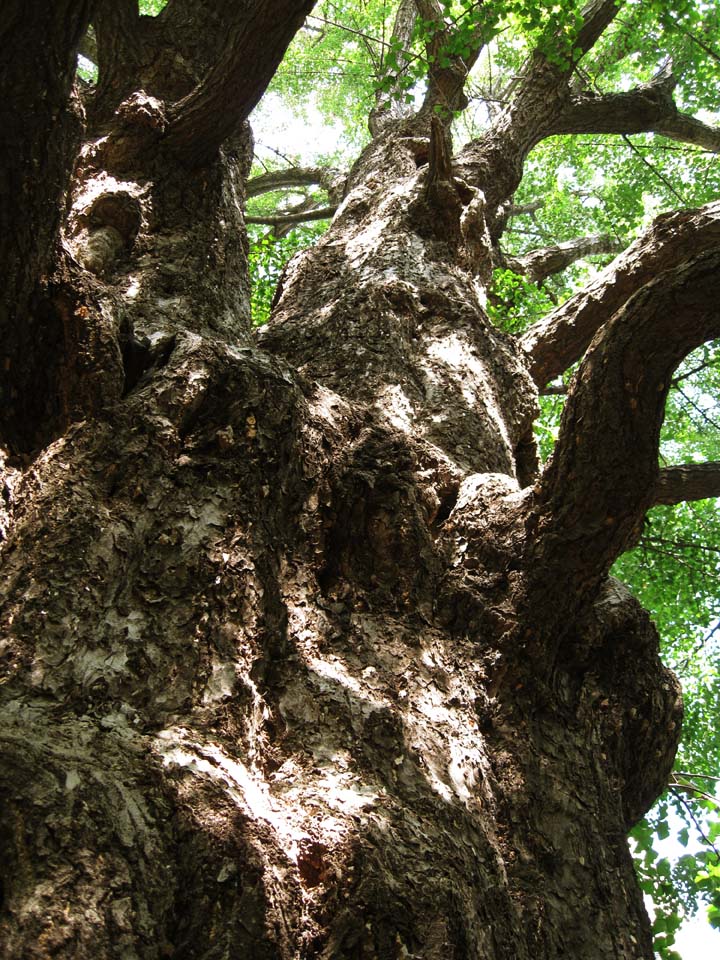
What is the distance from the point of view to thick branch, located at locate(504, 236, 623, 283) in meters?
6.98

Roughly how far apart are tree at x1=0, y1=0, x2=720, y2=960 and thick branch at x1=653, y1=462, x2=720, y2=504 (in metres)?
1.43

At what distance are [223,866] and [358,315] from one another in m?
2.54

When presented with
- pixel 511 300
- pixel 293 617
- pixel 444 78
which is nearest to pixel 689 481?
pixel 293 617

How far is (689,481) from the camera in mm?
4406

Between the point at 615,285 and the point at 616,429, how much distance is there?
6.41 feet

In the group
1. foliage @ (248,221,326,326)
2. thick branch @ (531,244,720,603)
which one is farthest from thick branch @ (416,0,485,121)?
thick branch @ (531,244,720,603)

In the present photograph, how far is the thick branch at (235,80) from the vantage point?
305 cm

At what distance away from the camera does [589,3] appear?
5.82m

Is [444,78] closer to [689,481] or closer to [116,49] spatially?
[116,49]

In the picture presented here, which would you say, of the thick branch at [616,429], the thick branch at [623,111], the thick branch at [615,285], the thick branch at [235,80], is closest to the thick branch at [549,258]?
the thick branch at [623,111]

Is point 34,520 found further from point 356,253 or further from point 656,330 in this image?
point 356,253

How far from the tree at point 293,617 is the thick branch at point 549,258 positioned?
3.62 meters

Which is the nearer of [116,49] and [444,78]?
[116,49]

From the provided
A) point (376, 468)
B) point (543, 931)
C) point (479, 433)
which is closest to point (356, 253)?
point (479, 433)
